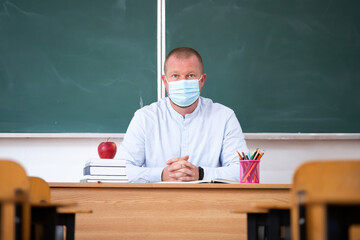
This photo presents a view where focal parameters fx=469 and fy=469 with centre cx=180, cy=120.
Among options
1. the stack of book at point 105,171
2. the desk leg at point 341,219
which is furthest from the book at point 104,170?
the desk leg at point 341,219

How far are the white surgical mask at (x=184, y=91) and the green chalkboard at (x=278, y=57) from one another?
0.58 meters

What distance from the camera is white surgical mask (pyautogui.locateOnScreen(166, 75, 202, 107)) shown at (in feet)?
9.41

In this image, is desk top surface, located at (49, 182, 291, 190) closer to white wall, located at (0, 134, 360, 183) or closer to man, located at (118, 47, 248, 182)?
man, located at (118, 47, 248, 182)

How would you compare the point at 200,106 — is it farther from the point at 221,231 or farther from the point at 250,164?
the point at 221,231

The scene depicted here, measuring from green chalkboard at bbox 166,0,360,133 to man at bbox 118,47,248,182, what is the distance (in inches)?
19.6

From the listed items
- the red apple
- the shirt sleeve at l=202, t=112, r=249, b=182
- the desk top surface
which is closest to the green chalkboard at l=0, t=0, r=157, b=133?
the shirt sleeve at l=202, t=112, r=249, b=182

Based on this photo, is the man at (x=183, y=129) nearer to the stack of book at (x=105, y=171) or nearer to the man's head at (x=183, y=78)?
the man's head at (x=183, y=78)

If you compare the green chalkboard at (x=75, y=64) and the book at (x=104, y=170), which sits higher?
the green chalkboard at (x=75, y=64)

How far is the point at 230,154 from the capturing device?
2855 millimetres

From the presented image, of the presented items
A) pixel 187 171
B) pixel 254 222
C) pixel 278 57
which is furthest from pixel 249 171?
pixel 278 57

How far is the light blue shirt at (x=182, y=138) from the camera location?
2.91 metres

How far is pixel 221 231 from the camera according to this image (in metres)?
2.16

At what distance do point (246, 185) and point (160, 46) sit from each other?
1.62m

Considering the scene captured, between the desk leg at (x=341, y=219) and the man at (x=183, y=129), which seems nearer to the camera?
the desk leg at (x=341, y=219)
